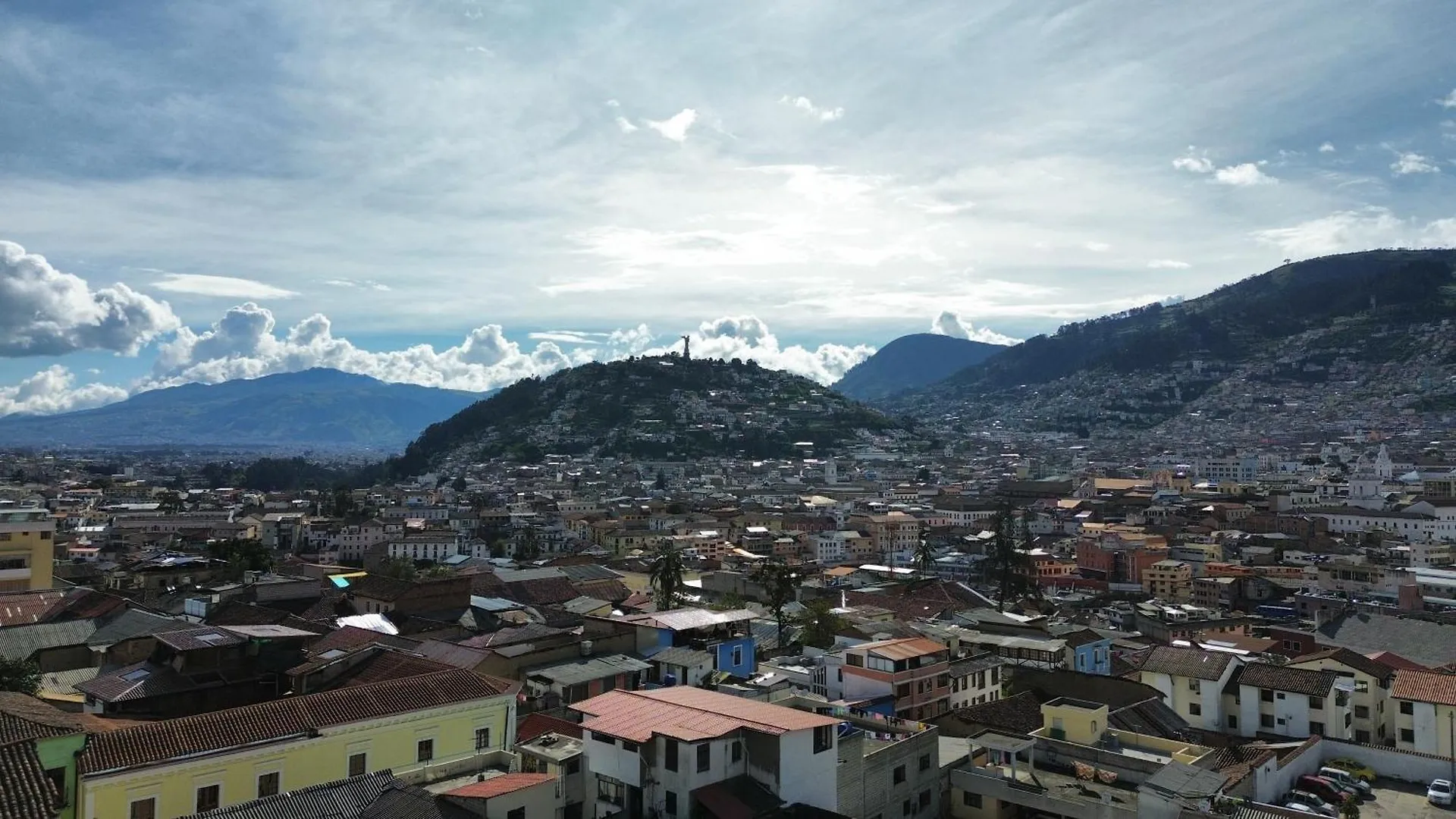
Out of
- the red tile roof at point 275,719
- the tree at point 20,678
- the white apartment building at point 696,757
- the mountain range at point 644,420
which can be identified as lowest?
the white apartment building at point 696,757

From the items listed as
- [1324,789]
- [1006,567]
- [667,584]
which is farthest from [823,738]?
[1006,567]

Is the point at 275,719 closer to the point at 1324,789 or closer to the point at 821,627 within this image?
the point at 821,627

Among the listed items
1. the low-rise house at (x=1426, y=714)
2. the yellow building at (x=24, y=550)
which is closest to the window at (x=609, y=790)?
the low-rise house at (x=1426, y=714)

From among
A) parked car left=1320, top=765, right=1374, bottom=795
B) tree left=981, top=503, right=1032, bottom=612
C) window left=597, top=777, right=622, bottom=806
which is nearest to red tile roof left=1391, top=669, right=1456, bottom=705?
parked car left=1320, top=765, right=1374, bottom=795

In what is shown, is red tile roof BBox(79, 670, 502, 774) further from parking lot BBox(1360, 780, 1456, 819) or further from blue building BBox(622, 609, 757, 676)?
parking lot BBox(1360, 780, 1456, 819)

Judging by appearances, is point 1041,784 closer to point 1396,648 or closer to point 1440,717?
point 1440,717

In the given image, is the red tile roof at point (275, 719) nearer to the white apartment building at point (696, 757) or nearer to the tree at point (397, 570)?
the white apartment building at point (696, 757)
